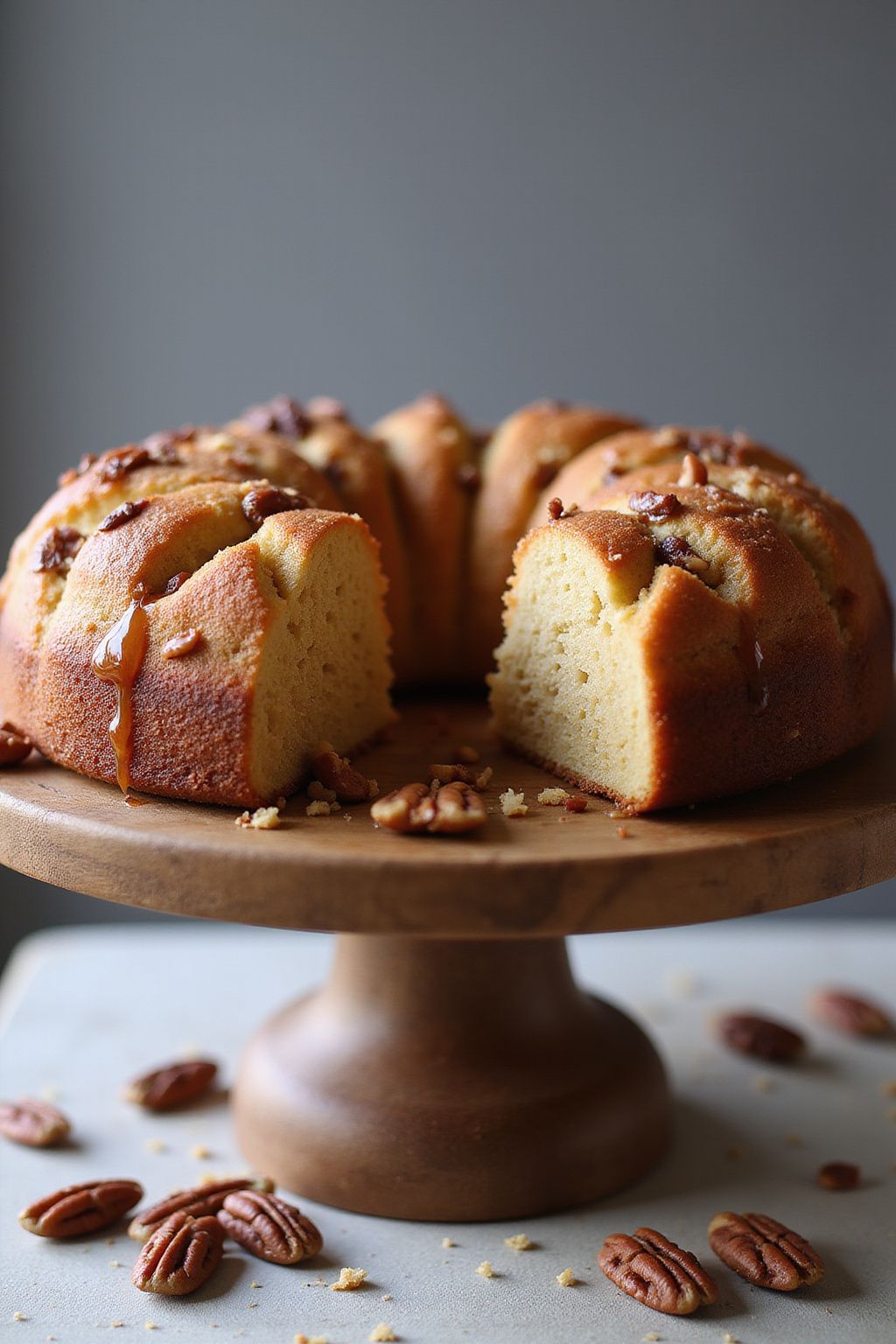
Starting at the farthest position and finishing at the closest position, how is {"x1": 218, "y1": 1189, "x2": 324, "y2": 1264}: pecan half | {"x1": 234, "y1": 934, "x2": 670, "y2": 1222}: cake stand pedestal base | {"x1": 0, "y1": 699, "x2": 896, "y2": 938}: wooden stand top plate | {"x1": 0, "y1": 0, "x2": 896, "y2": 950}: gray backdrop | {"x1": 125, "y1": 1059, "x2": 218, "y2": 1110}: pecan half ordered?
{"x1": 0, "y1": 0, "x2": 896, "y2": 950}: gray backdrop < {"x1": 125, "y1": 1059, "x2": 218, "y2": 1110}: pecan half < {"x1": 234, "y1": 934, "x2": 670, "y2": 1222}: cake stand pedestal base < {"x1": 218, "y1": 1189, "x2": 324, "y2": 1264}: pecan half < {"x1": 0, "y1": 699, "x2": 896, "y2": 938}: wooden stand top plate

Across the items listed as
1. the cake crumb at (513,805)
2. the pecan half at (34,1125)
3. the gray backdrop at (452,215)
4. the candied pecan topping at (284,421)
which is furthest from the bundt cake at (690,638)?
the gray backdrop at (452,215)

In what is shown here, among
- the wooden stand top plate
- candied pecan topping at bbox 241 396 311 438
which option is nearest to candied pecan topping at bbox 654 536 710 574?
the wooden stand top plate

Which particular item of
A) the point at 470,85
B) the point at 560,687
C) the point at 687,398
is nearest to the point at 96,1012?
the point at 560,687

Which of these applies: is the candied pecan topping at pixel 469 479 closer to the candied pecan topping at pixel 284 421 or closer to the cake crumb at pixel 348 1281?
the candied pecan topping at pixel 284 421

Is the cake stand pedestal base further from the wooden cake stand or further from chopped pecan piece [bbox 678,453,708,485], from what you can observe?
chopped pecan piece [bbox 678,453,708,485]

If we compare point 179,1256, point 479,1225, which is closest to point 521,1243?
point 479,1225
